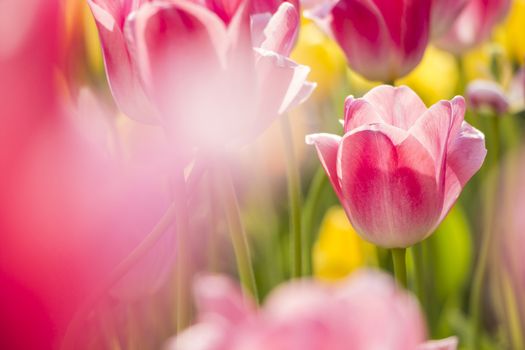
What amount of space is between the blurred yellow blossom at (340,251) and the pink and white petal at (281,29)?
1.13 ft

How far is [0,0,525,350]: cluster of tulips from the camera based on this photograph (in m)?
0.16

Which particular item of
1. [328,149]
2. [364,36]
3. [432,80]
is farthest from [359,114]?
[432,80]

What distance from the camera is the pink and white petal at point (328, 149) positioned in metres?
0.31

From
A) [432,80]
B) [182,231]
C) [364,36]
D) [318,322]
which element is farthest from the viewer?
[432,80]

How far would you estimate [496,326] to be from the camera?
87cm

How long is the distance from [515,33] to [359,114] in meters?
0.52

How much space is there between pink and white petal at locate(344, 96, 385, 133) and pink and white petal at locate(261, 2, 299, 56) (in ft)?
0.11

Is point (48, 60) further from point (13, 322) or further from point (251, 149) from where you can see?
point (251, 149)

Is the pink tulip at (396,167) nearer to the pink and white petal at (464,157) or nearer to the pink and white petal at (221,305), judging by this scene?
the pink and white petal at (464,157)

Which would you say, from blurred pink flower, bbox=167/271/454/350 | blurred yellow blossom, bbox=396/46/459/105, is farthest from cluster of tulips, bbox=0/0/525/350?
blurred yellow blossom, bbox=396/46/459/105

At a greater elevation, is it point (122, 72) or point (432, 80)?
point (122, 72)

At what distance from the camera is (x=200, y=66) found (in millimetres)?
287

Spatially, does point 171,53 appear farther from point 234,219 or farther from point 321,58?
point 321,58

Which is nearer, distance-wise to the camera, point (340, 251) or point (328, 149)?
point (328, 149)
